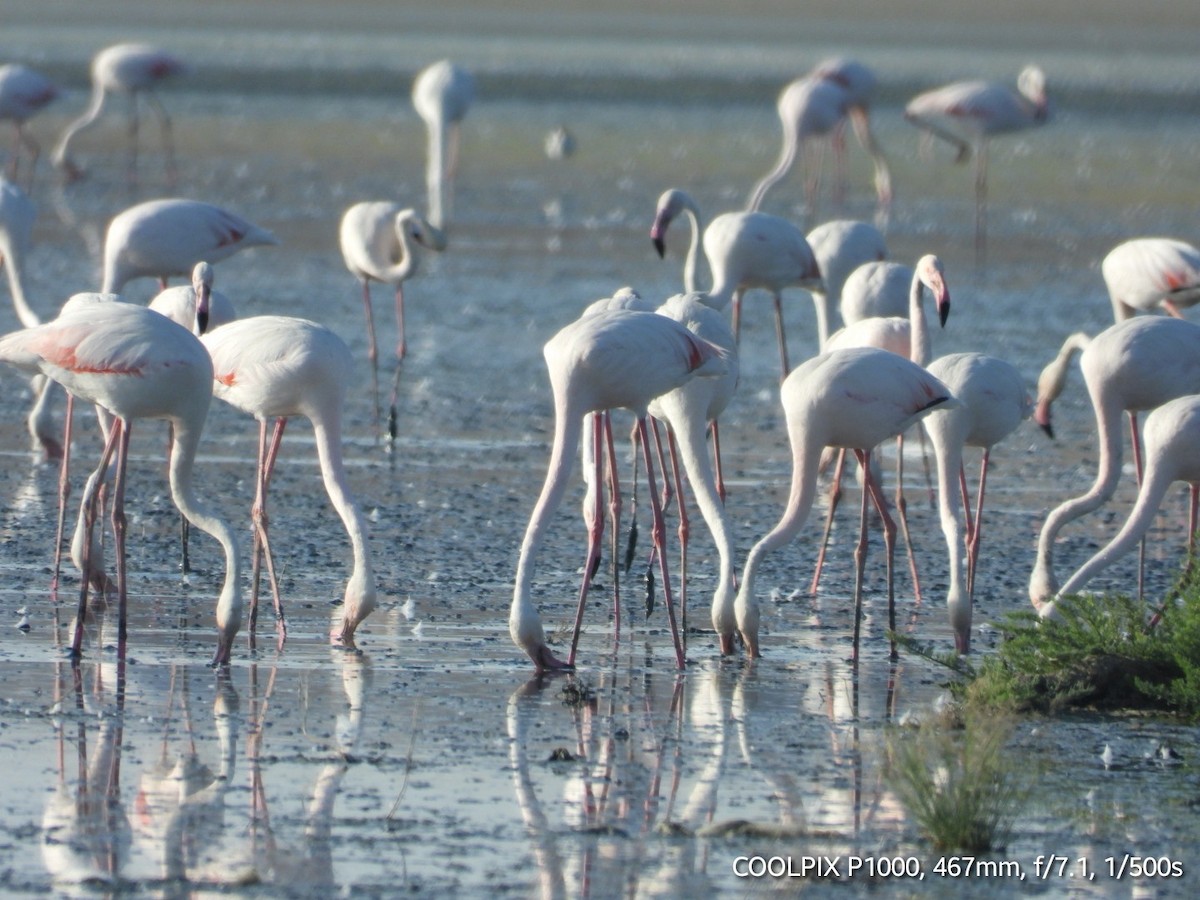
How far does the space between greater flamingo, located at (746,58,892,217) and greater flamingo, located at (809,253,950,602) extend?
462 cm

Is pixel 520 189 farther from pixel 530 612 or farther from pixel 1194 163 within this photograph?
pixel 530 612

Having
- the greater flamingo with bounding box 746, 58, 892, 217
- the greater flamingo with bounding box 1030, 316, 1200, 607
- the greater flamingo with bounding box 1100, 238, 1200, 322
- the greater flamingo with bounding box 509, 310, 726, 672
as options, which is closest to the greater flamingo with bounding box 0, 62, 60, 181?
the greater flamingo with bounding box 746, 58, 892, 217

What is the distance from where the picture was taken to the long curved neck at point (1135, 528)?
6.60m

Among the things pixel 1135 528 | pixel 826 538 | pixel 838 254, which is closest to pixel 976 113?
pixel 838 254

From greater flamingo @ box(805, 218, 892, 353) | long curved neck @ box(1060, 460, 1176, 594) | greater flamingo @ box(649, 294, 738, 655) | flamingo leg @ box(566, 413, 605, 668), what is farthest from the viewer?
greater flamingo @ box(805, 218, 892, 353)

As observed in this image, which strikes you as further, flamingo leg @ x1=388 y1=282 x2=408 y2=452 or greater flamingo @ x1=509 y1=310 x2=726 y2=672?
flamingo leg @ x1=388 y1=282 x2=408 y2=452

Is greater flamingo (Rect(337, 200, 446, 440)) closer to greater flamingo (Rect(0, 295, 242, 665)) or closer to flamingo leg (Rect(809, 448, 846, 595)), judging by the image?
flamingo leg (Rect(809, 448, 846, 595))

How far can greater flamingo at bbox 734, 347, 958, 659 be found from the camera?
6.34 m

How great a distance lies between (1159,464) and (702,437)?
4.59 ft

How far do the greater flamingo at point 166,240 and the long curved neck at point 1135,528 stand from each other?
4.10m

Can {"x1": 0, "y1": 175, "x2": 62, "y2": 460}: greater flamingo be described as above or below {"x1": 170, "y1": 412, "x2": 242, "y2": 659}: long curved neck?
above

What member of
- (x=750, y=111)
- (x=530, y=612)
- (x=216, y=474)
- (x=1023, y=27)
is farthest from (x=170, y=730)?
(x=1023, y=27)

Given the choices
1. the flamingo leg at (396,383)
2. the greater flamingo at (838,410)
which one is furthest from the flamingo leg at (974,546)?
the flamingo leg at (396,383)

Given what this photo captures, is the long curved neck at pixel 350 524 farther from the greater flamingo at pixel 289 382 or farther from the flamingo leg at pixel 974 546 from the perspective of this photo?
the flamingo leg at pixel 974 546
